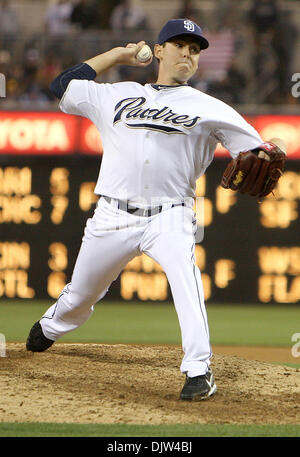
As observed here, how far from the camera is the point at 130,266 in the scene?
859cm

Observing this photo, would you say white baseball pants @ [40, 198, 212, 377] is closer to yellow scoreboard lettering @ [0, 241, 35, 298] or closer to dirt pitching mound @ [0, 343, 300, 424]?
dirt pitching mound @ [0, 343, 300, 424]

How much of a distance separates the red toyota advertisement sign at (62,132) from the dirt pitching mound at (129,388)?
362 centimetres

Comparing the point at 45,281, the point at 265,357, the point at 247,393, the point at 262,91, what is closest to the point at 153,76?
the point at 262,91

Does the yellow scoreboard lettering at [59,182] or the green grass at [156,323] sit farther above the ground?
the yellow scoreboard lettering at [59,182]

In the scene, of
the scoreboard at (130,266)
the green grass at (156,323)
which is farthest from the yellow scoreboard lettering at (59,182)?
the green grass at (156,323)

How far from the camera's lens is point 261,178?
13.6 ft

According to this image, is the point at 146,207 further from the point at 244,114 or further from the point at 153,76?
the point at 153,76

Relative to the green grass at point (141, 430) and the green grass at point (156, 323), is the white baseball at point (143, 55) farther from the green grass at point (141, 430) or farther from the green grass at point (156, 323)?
the green grass at point (156, 323)

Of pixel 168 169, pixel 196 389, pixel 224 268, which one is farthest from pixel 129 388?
pixel 224 268

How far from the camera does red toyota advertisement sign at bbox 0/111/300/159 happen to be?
28.7 feet

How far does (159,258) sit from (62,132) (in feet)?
16.3

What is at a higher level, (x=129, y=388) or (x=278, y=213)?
(x=278, y=213)

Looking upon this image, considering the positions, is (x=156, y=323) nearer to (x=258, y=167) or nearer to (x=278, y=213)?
(x=278, y=213)

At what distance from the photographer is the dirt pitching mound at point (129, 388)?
12.4ft
